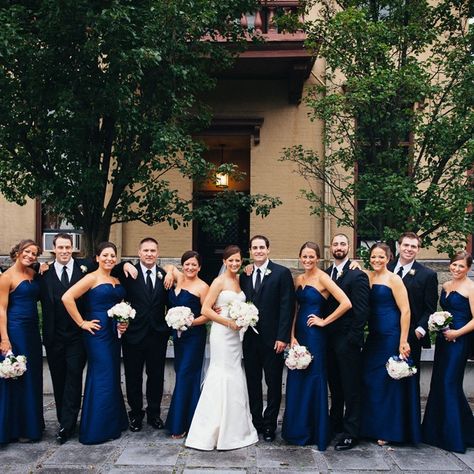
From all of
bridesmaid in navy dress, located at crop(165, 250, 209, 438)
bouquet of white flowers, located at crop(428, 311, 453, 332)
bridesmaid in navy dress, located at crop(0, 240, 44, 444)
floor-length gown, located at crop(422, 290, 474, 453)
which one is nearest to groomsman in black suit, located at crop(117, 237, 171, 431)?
bridesmaid in navy dress, located at crop(165, 250, 209, 438)

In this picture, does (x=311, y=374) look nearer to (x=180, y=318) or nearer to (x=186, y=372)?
(x=186, y=372)

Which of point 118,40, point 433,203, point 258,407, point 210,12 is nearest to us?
point 258,407

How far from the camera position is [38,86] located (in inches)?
294

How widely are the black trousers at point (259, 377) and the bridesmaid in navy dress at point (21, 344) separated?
2299 millimetres

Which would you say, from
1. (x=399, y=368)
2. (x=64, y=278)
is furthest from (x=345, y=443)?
(x=64, y=278)

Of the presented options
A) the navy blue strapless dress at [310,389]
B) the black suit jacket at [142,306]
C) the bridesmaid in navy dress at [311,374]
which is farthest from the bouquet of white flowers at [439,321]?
the black suit jacket at [142,306]

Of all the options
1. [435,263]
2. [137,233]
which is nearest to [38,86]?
[137,233]

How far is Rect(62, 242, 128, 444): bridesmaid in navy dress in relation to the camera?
17.9ft

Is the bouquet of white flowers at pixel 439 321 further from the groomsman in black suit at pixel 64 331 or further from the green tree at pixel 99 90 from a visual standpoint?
the green tree at pixel 99 90

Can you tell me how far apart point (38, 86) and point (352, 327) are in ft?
18.2

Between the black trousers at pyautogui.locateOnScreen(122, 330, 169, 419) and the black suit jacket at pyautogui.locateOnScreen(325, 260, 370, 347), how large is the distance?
187cm

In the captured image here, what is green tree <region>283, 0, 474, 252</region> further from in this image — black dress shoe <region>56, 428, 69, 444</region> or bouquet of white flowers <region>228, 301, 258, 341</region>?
black dress shoe <region>56, 428, 69, 444</region>

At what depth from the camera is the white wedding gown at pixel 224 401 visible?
17.4 ft

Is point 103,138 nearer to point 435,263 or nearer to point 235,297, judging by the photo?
point 235,297
